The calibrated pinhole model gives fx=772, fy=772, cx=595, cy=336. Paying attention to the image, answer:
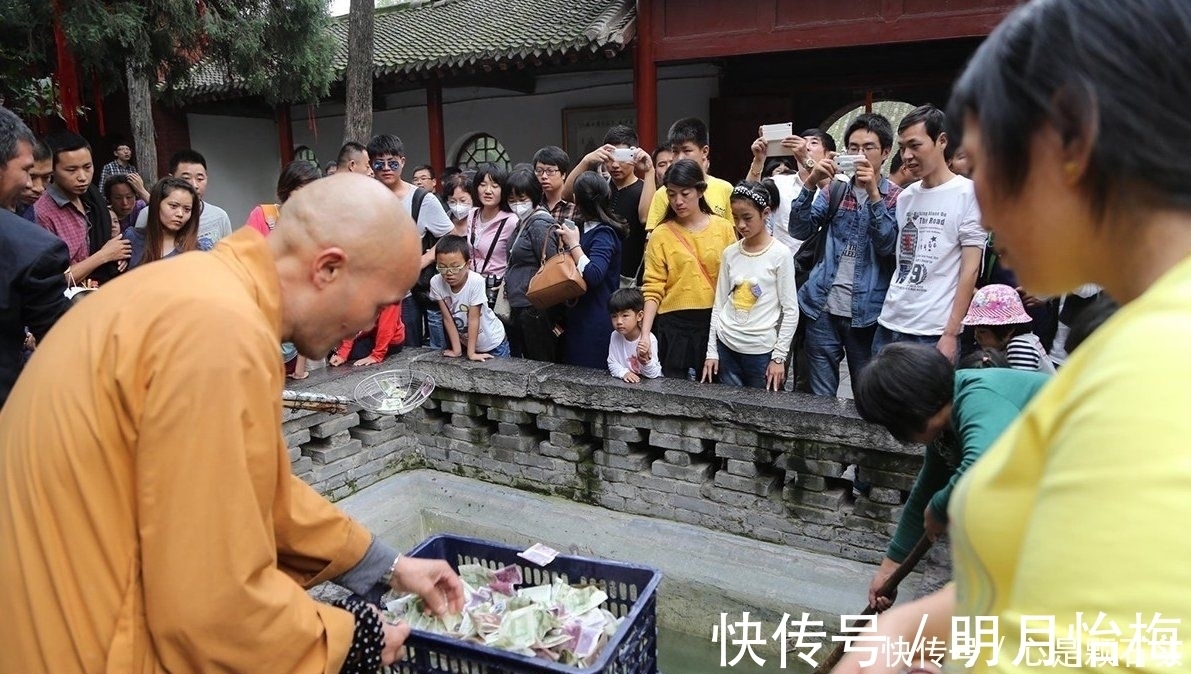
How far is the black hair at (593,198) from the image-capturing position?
4.30 m

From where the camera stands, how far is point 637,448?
367 centimetres

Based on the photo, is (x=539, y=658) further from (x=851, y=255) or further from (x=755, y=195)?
(x=851, y=255)

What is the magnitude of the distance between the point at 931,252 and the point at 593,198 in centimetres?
178

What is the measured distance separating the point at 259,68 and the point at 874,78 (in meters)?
7.40

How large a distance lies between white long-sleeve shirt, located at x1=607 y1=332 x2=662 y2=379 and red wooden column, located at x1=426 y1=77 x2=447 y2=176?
A: 8.91 metres

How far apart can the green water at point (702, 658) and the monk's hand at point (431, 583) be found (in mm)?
1430

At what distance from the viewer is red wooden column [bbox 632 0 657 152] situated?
9352mm

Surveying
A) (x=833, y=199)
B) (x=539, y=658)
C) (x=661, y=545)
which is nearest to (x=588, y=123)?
A: (x=833, y=199)

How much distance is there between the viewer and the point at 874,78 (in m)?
9.89

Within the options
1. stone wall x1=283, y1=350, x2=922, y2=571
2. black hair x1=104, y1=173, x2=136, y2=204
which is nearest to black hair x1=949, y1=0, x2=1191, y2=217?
stone wall x1=283, y1=350, x2=922, y2=571

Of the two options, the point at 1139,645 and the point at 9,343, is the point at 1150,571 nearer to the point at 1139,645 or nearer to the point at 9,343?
the point at 1139,645

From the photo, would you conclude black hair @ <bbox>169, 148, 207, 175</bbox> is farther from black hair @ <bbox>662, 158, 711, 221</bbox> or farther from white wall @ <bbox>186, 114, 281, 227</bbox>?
white wall @ <bbox>186, 114, 281, 227</bbox>

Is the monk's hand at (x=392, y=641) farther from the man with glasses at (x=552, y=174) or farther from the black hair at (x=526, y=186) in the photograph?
the black hair at (x=526, y=186)

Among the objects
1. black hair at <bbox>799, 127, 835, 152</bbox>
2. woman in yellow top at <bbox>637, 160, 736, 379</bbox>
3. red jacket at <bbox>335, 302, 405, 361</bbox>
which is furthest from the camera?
black hair at <bbox>799, 127, 835, 152</bbox>
